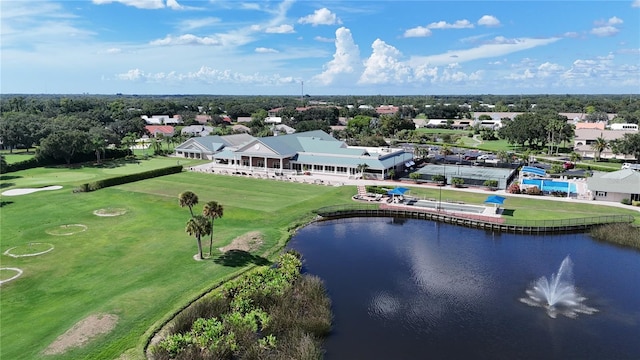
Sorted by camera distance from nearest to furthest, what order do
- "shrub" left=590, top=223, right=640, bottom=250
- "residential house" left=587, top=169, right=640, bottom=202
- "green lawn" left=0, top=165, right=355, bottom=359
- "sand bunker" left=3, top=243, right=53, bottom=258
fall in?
"green lawn" left=0, top=165, right=355, bottom=359 → "sand bunker" left=3, top=243, right=53, bottom=258 → "shrub" left=590, top=223, right=640, bottom=250 → "residential house" left=587, top=169, right=640, bottom=202

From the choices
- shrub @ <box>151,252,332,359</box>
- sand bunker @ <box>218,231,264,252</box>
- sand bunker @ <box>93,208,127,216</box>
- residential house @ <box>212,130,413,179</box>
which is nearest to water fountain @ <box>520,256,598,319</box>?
shrub @ <box>151,252,332,359</box>

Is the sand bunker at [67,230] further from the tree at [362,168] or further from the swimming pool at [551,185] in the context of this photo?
the swimming pool at [551,185]

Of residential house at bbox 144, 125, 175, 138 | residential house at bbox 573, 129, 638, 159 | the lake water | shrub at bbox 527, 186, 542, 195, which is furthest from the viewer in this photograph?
residential house at bbox 144, 125, 175, 138

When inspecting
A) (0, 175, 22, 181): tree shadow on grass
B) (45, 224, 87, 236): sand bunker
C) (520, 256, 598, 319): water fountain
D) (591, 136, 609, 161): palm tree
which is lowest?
(520, 256, 598, 319): water fountain

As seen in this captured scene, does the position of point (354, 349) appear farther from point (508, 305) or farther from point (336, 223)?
point (336, 223)

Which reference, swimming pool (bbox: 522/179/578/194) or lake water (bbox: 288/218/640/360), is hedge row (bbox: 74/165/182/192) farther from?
swimming pool (bbox: 522/179/578/194)

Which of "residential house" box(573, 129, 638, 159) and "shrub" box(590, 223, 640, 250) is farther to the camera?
"residential house" box(573, 129, 638, 159)

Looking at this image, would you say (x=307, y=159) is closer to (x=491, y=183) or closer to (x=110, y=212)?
(x=491, y=183)

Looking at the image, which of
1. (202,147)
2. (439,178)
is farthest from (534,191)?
(202,147)
